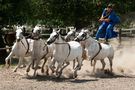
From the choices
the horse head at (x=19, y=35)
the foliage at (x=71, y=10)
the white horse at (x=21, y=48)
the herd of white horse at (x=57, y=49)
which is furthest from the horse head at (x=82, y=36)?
the foliage at (x=71, y=10)

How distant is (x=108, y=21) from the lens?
1861 cm

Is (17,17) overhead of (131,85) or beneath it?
overhead

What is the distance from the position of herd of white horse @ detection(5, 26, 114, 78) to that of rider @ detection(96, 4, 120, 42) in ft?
3.75

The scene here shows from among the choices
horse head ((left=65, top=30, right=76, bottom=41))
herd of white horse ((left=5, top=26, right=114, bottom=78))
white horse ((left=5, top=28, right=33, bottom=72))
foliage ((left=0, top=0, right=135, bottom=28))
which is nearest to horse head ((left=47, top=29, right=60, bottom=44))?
herd of white horse ((left=5, top=26, right=114, bottom=78))

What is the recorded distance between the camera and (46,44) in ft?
52.5

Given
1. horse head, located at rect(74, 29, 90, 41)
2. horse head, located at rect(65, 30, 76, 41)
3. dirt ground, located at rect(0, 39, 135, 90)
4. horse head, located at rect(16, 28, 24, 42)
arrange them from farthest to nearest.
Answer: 1. horse head, located at rect(65, 30, 76, 41)
2. horse head, located at rect(74, 29, 90, 41)
3. horse head, located at rect(16, 28, 24, 42)
4. dirt ground, located at rect(0, 39, 135, 90)

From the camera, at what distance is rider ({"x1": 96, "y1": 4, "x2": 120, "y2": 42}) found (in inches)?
730

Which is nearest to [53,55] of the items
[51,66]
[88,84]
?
[51,66]

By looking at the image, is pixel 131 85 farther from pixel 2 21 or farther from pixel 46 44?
pixel 2 21

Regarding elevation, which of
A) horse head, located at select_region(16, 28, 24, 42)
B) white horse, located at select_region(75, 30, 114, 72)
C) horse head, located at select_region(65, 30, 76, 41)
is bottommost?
white horse, located at select_region(75, 30, 114, 72)

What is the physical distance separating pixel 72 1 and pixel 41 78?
19.1 metres

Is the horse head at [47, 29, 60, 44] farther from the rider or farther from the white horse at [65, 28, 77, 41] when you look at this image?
the rider

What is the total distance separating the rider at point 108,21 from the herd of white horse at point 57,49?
3.75 ft

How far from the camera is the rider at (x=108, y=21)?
60.8 ft
